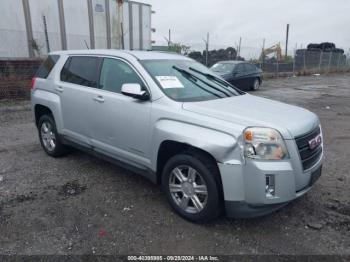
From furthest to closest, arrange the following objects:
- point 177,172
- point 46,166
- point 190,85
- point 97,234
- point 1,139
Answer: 1. point 1,139
2. point 46,166
3. point 190,85
4. point 177,172
5. point 97,234

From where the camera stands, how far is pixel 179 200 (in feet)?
11.1

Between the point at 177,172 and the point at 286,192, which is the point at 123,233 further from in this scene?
the point at 286,192

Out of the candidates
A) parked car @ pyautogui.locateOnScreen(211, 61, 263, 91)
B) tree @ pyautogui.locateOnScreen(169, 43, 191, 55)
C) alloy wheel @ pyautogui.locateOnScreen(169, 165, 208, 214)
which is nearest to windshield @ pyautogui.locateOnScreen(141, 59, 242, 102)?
alloy wheel @ pyautogui.locateOnScreen(169, 165, 208, 214)

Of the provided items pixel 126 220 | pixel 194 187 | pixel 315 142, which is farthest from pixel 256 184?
pixel 126 220

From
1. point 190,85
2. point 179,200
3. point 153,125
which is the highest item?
point 190,85

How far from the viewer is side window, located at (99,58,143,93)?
3.75m

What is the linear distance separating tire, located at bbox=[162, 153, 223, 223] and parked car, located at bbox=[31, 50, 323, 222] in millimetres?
10

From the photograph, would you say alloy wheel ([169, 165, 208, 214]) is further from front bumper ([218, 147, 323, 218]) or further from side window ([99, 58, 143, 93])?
side window ([99, 58, 143, 93])

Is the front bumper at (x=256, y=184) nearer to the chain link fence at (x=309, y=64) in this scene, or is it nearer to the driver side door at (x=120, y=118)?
the driver side door at (x=120, y=118)

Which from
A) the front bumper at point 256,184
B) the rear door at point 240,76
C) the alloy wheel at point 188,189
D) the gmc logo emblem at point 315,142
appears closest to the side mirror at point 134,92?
the alloy wheel at point 188,189

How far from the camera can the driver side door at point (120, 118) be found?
3.50m

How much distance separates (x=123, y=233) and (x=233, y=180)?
4.02 ft

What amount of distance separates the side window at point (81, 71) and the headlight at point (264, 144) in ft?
7.69

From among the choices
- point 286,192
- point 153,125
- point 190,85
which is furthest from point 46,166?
point 286,192
